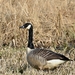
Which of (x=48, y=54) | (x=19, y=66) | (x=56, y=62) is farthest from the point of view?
(x=19, y=66)

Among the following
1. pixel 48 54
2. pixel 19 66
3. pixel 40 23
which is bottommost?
pixel 19 66

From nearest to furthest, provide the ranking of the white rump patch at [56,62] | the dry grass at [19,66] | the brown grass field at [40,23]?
the dry grass at [19,66] < the white rump patch at [56,62] < the brown grass field at [40,23]

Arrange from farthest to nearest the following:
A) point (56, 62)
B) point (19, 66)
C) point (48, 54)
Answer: point (19, 66), point (48, 54), point (56, 62)

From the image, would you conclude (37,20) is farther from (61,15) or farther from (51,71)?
(51,71)

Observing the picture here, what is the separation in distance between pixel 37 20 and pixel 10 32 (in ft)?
2.30

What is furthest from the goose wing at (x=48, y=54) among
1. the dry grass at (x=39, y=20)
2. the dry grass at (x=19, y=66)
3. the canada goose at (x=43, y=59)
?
the dry grass at (x=39, y=20)

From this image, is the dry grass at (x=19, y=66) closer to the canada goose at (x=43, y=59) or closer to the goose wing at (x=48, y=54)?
the canada goose at (x=43, y=59)

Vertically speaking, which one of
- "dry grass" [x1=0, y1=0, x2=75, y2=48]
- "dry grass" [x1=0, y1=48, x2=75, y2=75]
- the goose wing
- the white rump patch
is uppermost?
"dry grass" [x1=0, y1=0, x2=75, y2=48]

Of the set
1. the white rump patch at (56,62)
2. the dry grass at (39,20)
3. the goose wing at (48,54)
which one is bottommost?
the white rump patch at (56,62)

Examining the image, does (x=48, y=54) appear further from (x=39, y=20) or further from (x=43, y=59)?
(x=39, y=20)

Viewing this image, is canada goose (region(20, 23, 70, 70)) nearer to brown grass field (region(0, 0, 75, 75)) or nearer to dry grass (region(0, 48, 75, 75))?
dry grass (region(0, 48, 75, 75))

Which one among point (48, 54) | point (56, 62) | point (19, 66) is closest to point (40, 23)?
point (19, 66)

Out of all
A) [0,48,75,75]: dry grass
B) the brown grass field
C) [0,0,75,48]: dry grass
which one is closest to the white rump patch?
[0,48,75,75]: dry grass

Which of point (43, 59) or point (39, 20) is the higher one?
point (39, 20)
